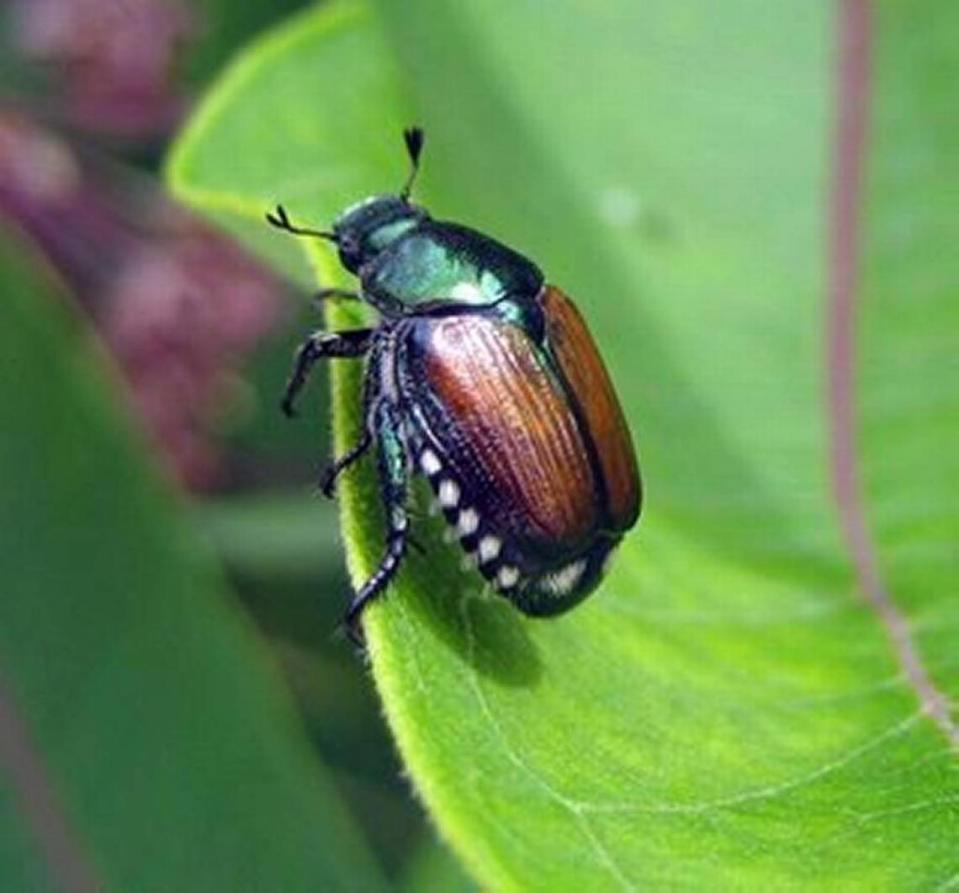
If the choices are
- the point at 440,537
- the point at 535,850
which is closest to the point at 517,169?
the point at 440,537

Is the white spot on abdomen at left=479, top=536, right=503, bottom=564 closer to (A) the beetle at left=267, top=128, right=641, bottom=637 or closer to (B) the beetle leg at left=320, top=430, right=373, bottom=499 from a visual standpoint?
(A) the beetle at left=267, top=128, right=641, bottom=637

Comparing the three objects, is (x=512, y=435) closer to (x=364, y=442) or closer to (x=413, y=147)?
(x=364, y=442)

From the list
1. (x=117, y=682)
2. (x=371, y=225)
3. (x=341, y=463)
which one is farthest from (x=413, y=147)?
(x=117, y=682)

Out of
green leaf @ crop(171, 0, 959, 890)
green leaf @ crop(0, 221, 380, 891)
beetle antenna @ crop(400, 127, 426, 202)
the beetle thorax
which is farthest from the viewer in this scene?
green leaf @ crop(0, 221, 380, 891)

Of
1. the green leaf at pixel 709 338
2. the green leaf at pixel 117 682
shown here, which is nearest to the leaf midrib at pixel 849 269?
the green leaf at pixel 709 338

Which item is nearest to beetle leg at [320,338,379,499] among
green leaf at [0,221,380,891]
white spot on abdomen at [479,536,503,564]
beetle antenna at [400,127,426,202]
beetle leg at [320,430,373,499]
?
beetle leg at [320,430,373,499]

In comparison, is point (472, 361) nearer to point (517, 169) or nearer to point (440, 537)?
point (440, 537)

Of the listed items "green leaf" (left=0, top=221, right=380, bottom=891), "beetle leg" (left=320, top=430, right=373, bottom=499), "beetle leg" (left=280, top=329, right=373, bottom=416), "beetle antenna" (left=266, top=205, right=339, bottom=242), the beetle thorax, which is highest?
"beetle antenna" (left=266, top=205, right=339, bottom=242)
